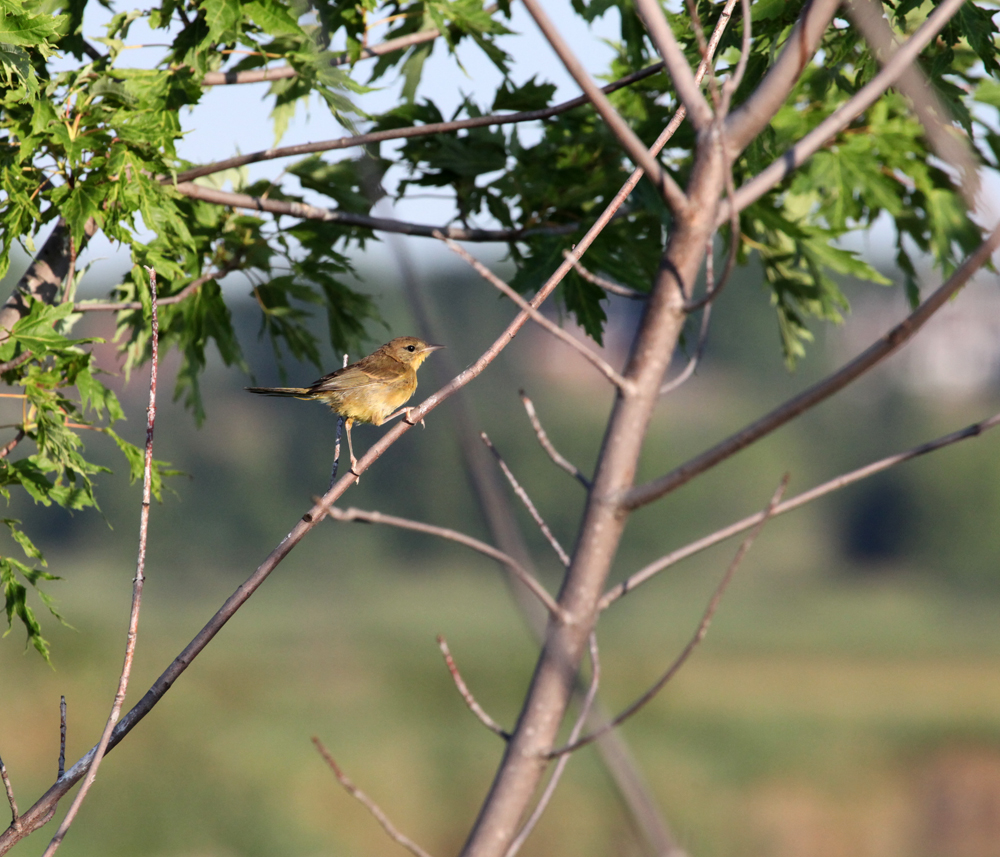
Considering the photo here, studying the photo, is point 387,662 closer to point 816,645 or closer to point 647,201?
point 816,645

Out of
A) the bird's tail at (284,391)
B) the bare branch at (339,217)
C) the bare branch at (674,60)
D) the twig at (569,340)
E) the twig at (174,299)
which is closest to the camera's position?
the bare branch at (674,60)

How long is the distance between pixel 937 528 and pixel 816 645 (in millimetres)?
10873

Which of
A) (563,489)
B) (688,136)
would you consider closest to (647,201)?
(688,136)

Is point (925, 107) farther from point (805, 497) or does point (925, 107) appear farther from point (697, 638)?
point (697, 638)

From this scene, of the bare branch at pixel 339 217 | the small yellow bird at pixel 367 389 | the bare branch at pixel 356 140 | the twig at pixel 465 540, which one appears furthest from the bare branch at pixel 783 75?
the small yellow bird at pixel 367 389

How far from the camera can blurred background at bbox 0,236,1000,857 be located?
24.3m

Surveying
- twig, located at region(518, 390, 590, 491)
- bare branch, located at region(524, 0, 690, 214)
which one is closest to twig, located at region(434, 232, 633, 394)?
twig, located at region(518, 390, 590, 491)

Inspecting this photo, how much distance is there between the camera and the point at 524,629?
1984 cm

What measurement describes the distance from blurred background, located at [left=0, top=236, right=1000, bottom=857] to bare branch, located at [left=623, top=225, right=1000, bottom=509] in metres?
6.41

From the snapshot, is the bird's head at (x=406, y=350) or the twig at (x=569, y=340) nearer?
the twig at (x=569, y=340)

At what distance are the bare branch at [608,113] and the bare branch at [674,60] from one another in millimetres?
112

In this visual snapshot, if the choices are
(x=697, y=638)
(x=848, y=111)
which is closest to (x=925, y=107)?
(x=848, y=111)

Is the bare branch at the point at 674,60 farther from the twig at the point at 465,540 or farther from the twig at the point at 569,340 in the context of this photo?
the twig at the point at 465,540

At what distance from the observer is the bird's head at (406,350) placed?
6.27 meters
